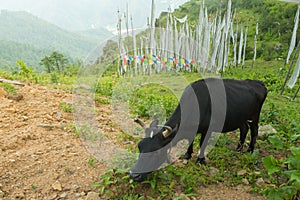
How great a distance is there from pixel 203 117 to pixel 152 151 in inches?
45.1

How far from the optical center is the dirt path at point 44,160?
305cm

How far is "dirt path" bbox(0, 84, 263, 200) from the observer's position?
305 centimetres

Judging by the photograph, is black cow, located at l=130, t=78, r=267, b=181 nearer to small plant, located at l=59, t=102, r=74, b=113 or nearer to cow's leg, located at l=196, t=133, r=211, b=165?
cow's leg, located at l=196, t=133, r=211, b=165

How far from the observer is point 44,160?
11.9ft

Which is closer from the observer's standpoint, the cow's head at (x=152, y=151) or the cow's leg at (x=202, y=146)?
the cow's head at (x=152, y=151)

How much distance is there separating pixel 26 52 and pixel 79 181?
93128 mm

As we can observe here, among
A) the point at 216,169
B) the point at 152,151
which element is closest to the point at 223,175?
the point at 216,169

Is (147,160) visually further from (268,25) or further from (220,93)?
(268,25)

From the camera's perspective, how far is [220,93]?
3.89m

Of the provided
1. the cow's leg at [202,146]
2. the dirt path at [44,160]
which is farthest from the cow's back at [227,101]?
the dirt path at [44,160]

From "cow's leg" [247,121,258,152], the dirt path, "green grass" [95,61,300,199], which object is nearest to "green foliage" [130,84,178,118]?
"green grass" [95,61,300,199]

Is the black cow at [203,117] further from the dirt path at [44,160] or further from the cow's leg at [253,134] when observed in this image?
the dirt path at [44,160]

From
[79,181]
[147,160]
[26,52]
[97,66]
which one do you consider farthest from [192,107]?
[26,52]

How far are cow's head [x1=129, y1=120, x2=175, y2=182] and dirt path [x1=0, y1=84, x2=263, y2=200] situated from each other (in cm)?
67
